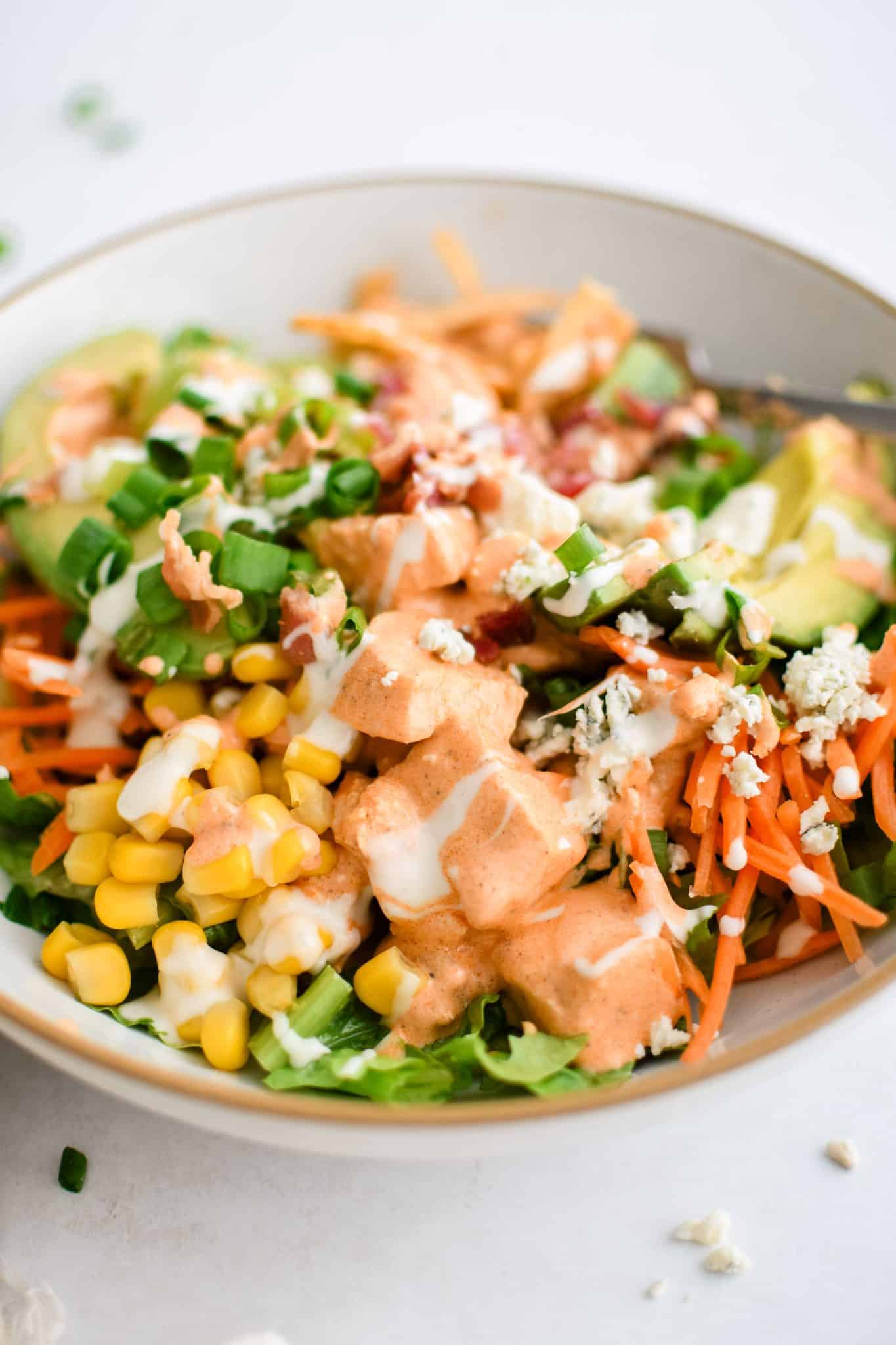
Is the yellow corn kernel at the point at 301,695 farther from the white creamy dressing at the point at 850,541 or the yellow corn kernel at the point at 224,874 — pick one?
the white creamy dressing at the point at 850,541

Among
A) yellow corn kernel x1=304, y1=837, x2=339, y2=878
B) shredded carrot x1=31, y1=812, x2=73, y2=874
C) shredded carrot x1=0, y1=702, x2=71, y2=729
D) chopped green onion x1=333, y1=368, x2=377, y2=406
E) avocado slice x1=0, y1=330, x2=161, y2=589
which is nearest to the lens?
yellow corn kernel x1=304, y1=837, x2=339, y2=878

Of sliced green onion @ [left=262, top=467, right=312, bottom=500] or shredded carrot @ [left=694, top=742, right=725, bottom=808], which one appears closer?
shredded carrot @ [left=694, top=742, right=725, bottom=808]

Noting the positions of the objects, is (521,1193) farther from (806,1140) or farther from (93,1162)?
(93,1162)

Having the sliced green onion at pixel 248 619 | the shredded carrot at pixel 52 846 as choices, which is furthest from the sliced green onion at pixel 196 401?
the shredded carrot at pixel 52 846

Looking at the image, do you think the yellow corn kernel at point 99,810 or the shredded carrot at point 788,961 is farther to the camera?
the yellow corn kernel at point 99,810

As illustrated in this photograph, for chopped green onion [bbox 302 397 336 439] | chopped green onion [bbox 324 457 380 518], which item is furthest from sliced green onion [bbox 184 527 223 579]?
chopped green onion [bbox 302 397 336 439]

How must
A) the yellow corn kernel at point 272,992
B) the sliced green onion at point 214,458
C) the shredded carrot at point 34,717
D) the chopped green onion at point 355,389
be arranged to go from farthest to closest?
the chopped green onion at point 355,389
the sliced green onion at point 214,458
the shredded carrot at point 34,717
the yellow corn kernel at point 272,992

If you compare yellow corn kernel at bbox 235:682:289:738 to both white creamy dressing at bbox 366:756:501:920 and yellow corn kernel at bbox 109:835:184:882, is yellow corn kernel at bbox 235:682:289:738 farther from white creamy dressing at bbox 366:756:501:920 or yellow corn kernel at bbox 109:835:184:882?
white creamy dressing at bbox 366:756:501:920
